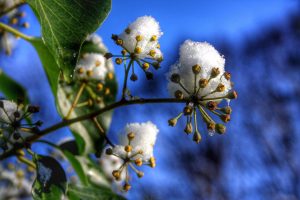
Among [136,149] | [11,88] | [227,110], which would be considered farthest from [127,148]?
[11,88]

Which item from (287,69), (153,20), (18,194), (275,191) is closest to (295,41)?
(287,69)

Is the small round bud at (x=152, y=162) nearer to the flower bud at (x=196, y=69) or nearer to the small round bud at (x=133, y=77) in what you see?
the small round bud at (x=133, y=77)

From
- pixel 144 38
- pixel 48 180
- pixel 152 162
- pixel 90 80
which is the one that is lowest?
pixel 48 180

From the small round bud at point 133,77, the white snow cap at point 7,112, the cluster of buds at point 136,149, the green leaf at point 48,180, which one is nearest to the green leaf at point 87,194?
the green leaf at point 48,180

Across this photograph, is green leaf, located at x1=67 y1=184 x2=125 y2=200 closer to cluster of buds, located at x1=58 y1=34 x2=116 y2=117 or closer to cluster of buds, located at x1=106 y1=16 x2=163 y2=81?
cluster of buds, located at x1=58 y1=34 x2=116 y2=117

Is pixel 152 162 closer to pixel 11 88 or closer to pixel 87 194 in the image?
pixel 87 194

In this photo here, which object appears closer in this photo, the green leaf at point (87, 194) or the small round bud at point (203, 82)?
the small round bud at point (203, 82)

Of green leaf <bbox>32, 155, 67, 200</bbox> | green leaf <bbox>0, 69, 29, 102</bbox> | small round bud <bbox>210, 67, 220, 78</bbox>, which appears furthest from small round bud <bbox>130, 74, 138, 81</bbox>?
green leaf <bbox>0, 69, 29, 102</bbox>
